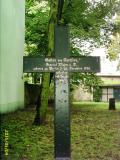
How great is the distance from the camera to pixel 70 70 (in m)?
9.41

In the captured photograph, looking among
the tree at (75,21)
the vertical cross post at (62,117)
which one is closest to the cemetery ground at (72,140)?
the vertical cross post at (62,117)

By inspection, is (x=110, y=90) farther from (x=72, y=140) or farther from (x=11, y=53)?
(x=72, y=140)

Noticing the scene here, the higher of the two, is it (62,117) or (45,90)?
(45,90)

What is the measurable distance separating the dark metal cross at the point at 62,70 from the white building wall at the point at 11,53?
961cm

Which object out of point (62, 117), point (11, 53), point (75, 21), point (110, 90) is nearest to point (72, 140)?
point (62, 117)

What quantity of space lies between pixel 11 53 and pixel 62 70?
40.5ft

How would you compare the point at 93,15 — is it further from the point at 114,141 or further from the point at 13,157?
the point at 13,157

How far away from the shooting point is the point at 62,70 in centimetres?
945

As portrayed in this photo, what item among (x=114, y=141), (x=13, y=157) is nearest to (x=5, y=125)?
(x=114, y=141)

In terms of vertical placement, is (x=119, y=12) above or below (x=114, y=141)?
above

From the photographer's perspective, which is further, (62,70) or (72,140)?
(72,140)

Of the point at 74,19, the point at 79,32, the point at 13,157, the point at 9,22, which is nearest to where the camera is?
the point at 13,157

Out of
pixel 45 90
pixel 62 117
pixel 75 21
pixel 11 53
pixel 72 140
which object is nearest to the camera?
pixel 62 117

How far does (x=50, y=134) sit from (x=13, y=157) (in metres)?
3.89
